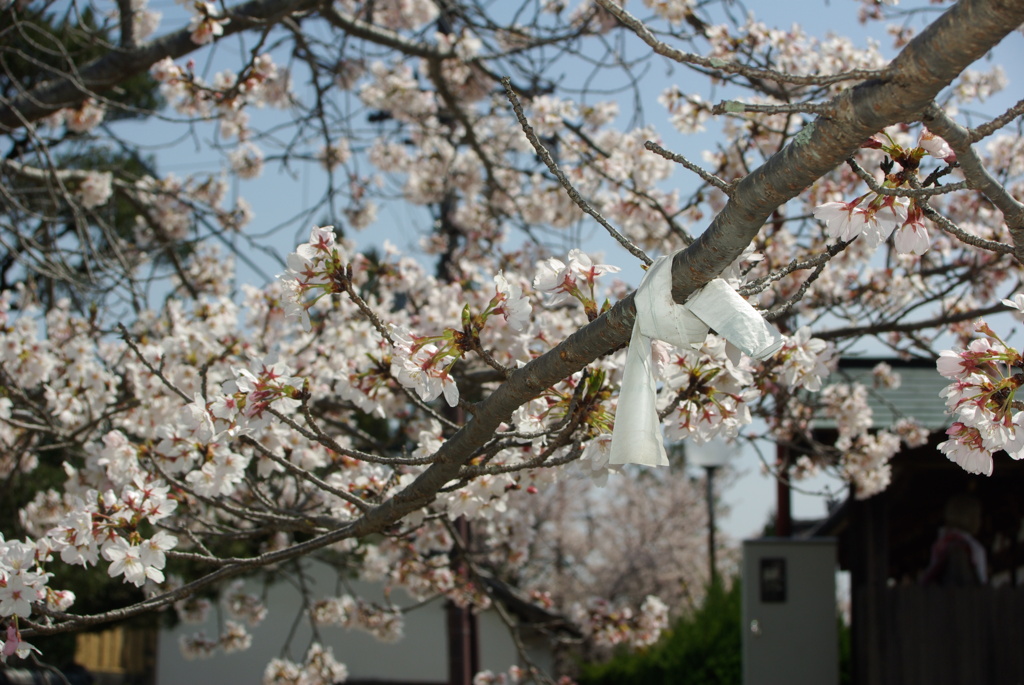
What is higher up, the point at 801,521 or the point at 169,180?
the point at 169,180

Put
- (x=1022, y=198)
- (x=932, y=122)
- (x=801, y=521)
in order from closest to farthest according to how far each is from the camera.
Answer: (x=932, y=122), (x=1022, y=198), (x=801, y=521)

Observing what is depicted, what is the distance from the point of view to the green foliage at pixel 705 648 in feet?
26.6

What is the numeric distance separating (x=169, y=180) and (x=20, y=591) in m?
4.28

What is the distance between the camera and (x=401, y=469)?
2.77m

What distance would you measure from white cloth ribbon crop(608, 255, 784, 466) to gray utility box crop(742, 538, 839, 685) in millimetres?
5026

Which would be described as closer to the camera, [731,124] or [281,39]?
[731,124]

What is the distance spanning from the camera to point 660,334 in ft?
4.84


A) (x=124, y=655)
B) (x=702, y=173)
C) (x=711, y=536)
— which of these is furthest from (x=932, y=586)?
(x=124, y=655)

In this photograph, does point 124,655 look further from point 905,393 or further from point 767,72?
point 767,72

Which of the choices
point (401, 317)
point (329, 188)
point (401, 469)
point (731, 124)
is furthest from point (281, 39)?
point (401, 469)

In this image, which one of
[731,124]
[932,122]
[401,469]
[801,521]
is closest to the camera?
[932,122]

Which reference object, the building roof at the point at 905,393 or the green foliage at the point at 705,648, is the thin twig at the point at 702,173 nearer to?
the building roof at the point at 905,393

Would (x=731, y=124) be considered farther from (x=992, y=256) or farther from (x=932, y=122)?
(x=932, y=122)

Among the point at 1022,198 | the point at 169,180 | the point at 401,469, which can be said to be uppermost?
the point at 169,180
